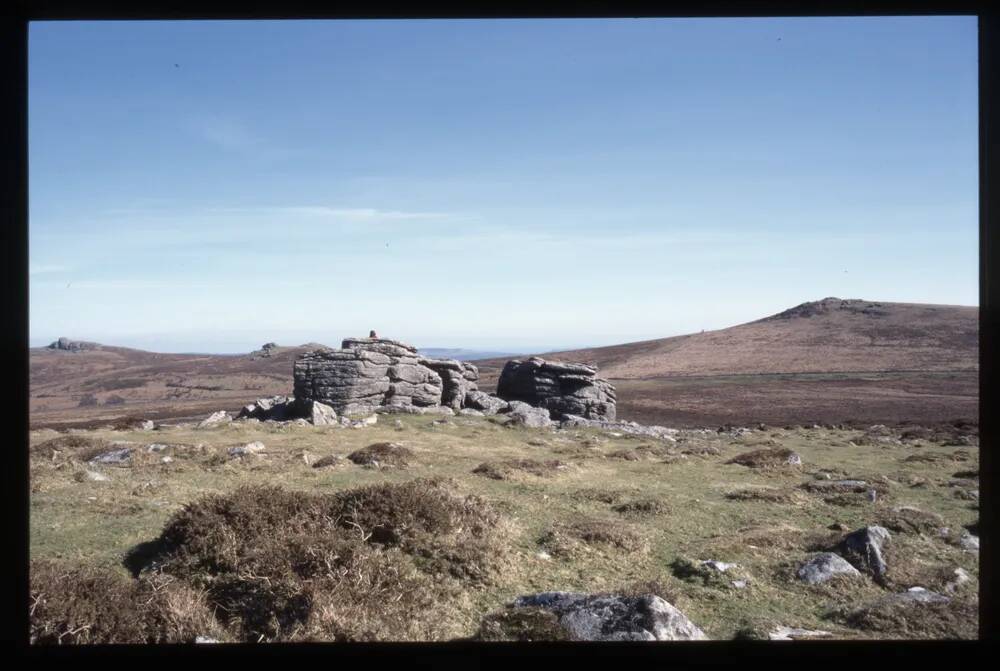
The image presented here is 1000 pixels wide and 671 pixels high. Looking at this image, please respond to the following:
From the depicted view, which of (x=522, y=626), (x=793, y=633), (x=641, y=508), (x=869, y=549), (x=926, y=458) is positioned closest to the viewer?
(x=522, y=626)

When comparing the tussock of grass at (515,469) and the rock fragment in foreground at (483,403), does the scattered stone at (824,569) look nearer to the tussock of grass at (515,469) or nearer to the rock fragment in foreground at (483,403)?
the tussock of grass at (515,469)

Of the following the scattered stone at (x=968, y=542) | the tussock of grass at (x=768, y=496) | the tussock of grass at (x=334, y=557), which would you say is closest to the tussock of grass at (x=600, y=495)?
the tussock of grass at (x=768, y=496)

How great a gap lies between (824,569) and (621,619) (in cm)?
457

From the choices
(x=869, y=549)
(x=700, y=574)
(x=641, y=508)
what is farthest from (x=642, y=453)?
(x=700, y=574)

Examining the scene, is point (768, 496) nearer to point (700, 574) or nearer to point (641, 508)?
point (641, 508)

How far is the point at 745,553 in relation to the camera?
34.9 feet

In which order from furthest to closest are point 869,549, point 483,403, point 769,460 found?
point 483,403 → point 769,460 → point 869,549

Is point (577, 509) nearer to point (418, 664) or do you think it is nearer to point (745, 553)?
point (745, 553)

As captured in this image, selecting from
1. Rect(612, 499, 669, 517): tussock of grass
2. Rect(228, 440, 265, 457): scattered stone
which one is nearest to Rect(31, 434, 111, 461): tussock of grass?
Rect(228, 440, 265, 457): scattered stone

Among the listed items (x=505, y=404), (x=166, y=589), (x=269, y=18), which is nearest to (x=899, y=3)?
(x=269, y=18)

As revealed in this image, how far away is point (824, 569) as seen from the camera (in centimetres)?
952

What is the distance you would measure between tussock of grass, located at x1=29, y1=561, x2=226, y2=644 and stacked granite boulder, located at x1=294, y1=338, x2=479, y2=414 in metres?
31.7

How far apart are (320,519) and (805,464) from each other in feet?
63.6

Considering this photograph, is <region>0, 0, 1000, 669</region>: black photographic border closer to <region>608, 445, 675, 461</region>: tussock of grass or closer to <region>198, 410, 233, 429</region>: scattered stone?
<region>608, 445, 675, 461</region>: tussock of grass
